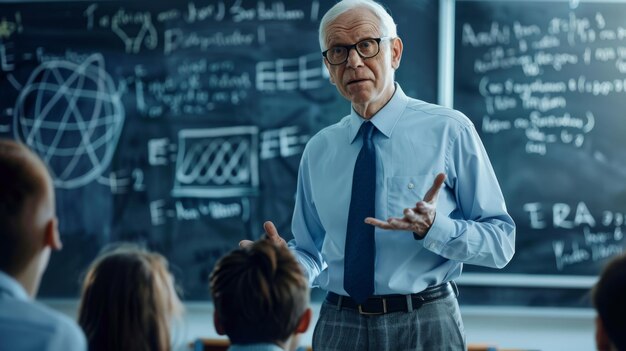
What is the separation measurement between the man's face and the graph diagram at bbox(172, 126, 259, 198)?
1434 mm

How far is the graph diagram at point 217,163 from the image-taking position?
3508mm

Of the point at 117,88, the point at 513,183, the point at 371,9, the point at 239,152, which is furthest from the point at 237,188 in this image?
the point at 371,9

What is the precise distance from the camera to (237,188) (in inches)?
138

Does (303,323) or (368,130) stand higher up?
(368,130)

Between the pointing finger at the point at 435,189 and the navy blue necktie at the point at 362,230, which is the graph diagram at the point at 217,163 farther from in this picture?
the pointing finger at the point at 435,189

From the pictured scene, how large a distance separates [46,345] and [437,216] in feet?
3.21

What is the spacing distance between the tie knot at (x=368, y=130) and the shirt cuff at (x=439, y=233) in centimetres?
34

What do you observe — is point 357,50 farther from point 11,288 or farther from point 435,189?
point 11,288

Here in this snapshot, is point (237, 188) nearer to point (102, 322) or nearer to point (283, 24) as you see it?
point (283, 24)

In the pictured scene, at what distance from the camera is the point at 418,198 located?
1957mm

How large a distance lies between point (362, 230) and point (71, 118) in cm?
215

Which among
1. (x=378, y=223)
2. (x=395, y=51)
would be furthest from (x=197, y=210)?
(x=378, y=223)

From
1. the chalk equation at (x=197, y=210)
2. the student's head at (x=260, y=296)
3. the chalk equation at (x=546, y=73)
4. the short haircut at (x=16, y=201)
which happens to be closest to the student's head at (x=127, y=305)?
the student's head at (x=260, y=296)

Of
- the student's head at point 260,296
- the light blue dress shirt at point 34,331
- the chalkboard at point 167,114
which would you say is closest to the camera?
the light blue dress shirt at point 34,331
